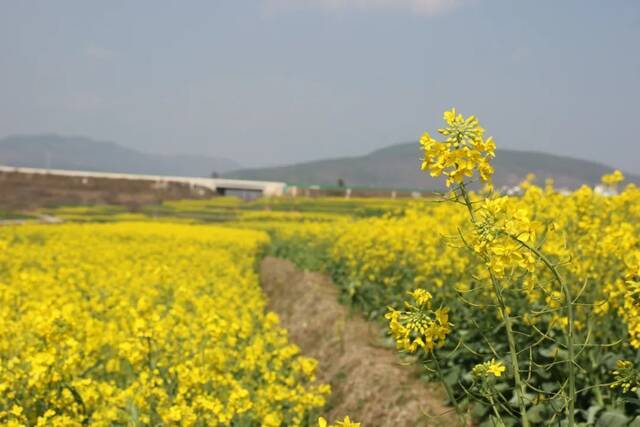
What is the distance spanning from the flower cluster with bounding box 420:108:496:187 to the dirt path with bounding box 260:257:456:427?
Answer: 1.35 m

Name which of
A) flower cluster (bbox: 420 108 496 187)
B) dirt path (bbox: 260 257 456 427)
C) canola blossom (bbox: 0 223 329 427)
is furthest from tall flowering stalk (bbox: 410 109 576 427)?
canola blossom (bbox: 0 223 329 427)

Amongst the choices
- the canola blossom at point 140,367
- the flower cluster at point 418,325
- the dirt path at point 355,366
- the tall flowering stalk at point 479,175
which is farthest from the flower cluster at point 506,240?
the canola blossom at point 140,367

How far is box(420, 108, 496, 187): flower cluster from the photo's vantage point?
2297 mm

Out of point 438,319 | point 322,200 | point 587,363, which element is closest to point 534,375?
point 587,363

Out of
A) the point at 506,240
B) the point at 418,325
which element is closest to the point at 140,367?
the point at 418,325

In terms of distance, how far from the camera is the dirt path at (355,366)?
5.92 metres

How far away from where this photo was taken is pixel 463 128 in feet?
7.62

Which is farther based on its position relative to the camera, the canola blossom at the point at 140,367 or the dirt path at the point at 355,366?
the dirt path at the point at 355,366

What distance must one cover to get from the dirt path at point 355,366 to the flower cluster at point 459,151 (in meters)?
1.35

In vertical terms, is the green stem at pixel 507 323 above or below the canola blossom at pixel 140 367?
above

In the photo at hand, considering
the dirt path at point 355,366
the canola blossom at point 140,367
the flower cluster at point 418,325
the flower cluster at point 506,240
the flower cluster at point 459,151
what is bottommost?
the dirt path at point 355,366

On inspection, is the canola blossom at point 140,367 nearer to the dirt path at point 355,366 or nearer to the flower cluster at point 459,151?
the dirt path at point 355,366

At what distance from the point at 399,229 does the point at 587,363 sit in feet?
19.0

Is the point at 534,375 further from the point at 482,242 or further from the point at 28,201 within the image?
the point at 28,201
